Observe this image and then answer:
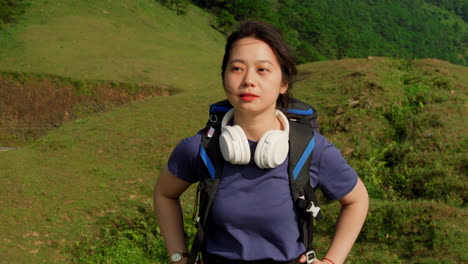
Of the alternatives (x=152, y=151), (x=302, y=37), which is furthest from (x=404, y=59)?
(x=302, y=37)

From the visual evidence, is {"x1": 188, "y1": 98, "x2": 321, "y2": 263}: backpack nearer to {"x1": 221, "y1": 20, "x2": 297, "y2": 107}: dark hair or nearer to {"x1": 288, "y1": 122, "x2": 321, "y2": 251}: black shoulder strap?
{"x1": 288, "y1": 122, "x2": 321, "y2": 251}: black shoulder strap

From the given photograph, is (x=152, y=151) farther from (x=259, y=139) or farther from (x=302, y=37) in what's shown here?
(x=302, y=37)

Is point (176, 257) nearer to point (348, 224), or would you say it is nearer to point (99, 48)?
point (348, 224)

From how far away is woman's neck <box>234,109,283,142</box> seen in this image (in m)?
2.18

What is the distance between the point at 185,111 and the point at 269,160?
1082cm

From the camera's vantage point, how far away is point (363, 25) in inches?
5251

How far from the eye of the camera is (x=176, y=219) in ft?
7.80

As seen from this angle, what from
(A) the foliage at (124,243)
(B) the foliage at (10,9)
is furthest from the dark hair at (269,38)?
(B) the foliage at (10,9)

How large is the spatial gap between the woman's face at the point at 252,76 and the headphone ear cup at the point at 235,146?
13cm

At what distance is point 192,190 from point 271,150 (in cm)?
636

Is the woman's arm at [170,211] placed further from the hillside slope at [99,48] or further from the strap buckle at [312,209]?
the hillside slope at [99,48]

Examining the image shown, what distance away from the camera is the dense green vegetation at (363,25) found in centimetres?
6531

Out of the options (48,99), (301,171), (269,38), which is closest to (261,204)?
(301,171)

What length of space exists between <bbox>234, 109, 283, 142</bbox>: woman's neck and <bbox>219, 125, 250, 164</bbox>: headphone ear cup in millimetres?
105
